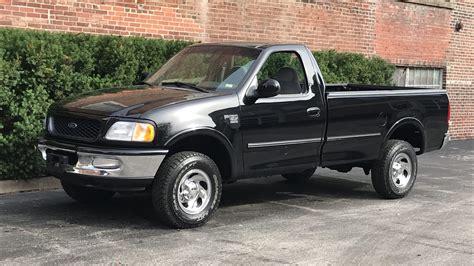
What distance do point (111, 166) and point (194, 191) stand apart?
866 mm

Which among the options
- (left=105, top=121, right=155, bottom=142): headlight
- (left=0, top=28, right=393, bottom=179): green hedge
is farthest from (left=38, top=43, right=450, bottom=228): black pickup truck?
(left=0, top=28, right=393, bottom=179): green hedge

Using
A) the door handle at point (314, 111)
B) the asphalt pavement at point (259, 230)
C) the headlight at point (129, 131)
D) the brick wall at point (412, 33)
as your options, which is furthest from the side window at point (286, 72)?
the brick wall at point (412, 33)

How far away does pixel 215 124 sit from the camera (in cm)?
564

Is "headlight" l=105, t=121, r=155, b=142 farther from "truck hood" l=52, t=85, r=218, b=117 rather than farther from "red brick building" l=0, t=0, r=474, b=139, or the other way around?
"red brick building" l=0, t=0, r=474, b=139

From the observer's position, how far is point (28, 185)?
731cm

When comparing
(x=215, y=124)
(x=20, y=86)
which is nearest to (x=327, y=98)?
(x=215, y=124)

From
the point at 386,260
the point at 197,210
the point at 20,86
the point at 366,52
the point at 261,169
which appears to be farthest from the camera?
the point at 366,52

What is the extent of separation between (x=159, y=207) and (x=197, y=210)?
0.42 m

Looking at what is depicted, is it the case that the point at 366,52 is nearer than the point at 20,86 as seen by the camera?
No

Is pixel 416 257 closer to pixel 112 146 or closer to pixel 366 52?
pixel 112 146

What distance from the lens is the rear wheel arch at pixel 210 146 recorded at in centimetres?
546

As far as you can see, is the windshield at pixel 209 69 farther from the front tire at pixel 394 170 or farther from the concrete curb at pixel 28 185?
the front tire at pixel 394 170

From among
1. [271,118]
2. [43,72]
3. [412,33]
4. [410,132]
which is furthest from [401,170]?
[412,33]

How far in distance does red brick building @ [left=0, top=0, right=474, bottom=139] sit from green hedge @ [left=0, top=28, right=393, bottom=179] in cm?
69
